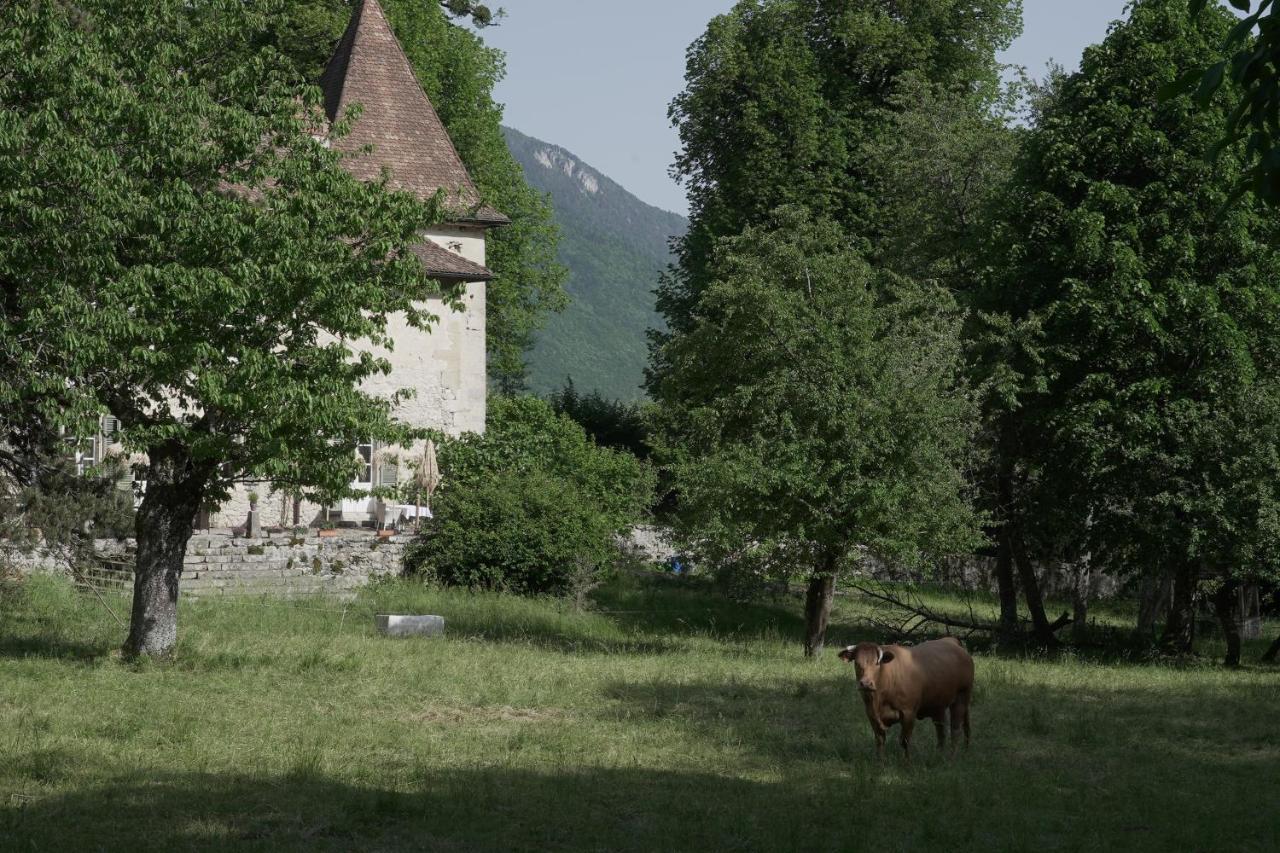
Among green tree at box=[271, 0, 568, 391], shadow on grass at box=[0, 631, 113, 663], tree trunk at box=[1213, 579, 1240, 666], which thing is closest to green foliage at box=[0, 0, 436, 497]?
shadow on grass at box=[0, 631, 113, 663]

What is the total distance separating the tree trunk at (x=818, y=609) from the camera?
952 inches

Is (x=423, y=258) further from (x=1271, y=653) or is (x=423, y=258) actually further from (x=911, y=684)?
(x=911, y=684)

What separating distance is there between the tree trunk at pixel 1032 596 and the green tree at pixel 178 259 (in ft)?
46.6

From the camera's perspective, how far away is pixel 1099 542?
2673 centimetres

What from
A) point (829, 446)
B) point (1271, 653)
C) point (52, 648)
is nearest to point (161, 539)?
point (52, 648)

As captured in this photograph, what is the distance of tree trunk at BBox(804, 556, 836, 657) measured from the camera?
79.4 feet

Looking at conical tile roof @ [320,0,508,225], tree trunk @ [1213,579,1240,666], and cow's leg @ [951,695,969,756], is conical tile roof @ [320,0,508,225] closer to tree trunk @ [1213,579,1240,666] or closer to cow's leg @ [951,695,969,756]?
tree trunk @ [1213,579,1240,666]

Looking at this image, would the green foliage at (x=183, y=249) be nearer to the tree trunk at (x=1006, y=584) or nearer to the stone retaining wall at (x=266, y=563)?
the stone retaining wall at (x=266, y=563)

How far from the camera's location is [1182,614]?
87.8ft

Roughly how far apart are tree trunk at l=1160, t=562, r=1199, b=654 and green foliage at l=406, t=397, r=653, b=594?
11.2 metres

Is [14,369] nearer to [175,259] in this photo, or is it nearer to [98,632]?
[175,259]

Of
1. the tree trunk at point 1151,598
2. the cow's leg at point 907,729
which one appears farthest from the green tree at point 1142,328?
the cow's leg at point 907,729

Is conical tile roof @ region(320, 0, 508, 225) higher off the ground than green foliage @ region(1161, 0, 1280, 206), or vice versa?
conical tile roof @ region(320, 0, 508, 225)

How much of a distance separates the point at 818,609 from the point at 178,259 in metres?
11.8
